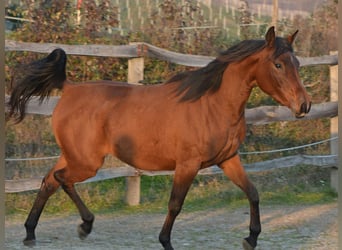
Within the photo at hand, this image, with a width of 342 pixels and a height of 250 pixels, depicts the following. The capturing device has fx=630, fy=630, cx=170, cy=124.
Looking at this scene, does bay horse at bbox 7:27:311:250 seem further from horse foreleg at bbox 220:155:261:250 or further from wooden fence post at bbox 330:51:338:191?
wooden fence post at bbox 330:51:338:191

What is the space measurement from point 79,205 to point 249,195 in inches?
52.0

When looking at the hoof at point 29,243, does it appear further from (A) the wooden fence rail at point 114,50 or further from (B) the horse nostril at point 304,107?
(B) the horse nostril at point 304,107

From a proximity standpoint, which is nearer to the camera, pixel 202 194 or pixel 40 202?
pixel 40 202

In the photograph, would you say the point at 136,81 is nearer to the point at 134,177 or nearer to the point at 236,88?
the point at 134,177

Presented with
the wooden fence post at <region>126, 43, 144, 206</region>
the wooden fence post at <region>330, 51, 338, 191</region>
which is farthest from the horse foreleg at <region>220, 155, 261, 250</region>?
the wooden fence post at <region>330, 51, 338, 191</region>

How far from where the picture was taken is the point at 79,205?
4871mm

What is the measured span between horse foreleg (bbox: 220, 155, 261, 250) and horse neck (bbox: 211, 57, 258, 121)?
0.37 m

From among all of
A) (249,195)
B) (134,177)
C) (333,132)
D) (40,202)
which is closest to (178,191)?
(249,195)

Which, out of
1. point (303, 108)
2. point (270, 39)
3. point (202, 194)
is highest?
point (270, 39)

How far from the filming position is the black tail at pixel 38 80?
4.96m

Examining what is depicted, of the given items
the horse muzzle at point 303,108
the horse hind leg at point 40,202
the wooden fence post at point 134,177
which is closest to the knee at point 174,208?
the horse hind leg at point 40,202

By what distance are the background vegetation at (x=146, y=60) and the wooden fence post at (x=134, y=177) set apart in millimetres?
178

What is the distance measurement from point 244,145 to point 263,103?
730 millimetres

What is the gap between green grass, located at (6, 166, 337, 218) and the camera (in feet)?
21.0
